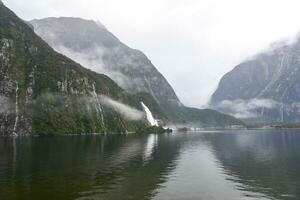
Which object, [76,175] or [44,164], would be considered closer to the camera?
[76,175]

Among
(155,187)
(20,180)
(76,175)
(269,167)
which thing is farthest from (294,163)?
(20,180)

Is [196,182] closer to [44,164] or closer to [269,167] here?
[269,167]

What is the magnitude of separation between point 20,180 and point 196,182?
32.4m

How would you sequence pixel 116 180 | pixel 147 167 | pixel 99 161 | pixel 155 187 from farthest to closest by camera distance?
pixel 99 161, pixel 147 167, pixel 116 180, pixel 155 187

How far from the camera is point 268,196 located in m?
57.0

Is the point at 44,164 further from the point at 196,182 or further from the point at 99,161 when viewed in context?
the point at 196,182

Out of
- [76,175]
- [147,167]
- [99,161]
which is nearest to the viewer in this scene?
[76,175]

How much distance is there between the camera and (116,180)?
223ft

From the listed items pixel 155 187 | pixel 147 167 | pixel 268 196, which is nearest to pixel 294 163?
pixel 147 167

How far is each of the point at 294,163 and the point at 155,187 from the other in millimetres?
54725

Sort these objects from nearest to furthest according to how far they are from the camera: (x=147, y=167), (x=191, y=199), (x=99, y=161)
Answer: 1. (x=191, y=199)
2. (x=147, y=167)
3. (x=99, y=161)

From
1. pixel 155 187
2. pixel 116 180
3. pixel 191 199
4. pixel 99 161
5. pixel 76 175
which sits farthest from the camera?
pixel 99 161

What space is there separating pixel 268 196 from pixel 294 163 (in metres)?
48.5

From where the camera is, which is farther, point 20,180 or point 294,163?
point 294,163
